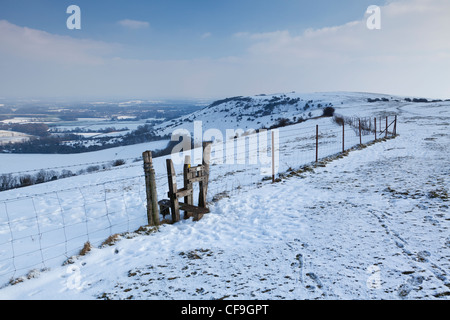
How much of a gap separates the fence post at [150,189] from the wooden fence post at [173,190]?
0.42m

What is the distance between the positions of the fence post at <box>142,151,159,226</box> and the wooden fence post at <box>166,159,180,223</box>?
1.37ft

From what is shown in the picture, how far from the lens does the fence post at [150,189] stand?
250 inches

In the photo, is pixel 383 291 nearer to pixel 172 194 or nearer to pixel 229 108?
pixel 172 194

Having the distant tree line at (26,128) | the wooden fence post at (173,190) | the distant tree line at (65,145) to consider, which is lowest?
the distant tree line at (65,145)

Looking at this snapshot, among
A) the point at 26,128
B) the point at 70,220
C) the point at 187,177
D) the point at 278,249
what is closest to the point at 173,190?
the point at 187,177

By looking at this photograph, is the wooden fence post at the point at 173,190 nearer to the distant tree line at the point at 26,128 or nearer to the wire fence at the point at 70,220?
the wire fence at the point at 70,220

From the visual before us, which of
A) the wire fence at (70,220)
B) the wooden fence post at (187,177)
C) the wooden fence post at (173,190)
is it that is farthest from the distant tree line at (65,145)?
the wooden fence post at (173,190)

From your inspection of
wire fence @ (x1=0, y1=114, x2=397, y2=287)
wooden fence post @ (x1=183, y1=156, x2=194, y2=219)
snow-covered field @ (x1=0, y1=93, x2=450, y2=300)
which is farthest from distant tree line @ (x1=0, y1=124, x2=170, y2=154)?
wooden fence post @ (x1=183, y1=156, x2=194, y2=219)

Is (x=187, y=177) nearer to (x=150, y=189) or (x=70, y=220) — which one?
(x=150, y=189)

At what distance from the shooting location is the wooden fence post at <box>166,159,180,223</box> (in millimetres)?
6629

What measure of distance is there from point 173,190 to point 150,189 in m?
0.60

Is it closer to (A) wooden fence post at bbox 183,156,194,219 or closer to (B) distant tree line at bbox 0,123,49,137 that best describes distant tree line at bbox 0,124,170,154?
(B) distant tree line at bbox 0,123,49,137

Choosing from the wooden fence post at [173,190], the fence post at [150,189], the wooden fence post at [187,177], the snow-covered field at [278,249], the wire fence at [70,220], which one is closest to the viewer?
the snow-covered field at [278,249]
